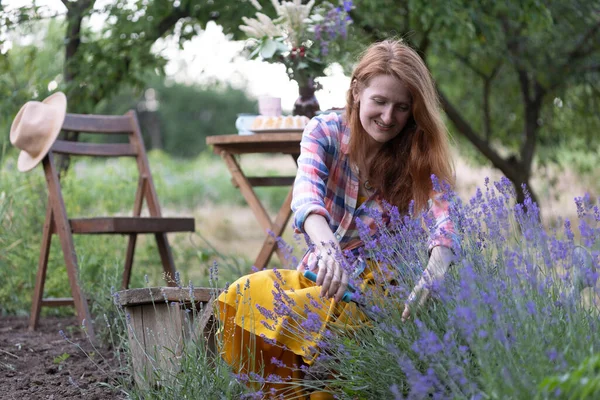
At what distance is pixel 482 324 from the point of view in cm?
170

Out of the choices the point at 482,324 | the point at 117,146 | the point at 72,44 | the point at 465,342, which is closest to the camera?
the point at 482,324

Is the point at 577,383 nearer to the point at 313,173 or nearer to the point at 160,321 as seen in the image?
the point at 313,173

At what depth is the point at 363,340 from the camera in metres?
2.20

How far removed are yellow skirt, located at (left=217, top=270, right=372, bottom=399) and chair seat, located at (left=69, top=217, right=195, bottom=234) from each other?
1672 mm

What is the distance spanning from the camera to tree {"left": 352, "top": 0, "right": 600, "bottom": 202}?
221 inches

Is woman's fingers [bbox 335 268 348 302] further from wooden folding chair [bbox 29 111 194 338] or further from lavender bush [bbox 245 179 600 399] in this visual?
wooden folding chair [bbox 29 111 194 338]

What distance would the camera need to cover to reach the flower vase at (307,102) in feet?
14.5

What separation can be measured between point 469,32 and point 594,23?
2.70 metres

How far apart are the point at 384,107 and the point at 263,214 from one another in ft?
5.99

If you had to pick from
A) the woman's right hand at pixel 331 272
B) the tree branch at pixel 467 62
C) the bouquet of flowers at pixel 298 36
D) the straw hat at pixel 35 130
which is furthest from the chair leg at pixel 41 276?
the tree branch at pixel 467 62

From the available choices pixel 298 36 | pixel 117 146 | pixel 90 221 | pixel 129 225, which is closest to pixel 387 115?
pixel 298 36

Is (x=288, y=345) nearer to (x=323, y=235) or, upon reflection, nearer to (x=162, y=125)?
(x=323, y=235)

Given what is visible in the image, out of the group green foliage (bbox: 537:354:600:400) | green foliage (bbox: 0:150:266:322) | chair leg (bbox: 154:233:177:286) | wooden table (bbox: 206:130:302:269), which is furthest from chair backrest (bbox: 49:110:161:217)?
green foliage (bbox: 537:354:600:400)

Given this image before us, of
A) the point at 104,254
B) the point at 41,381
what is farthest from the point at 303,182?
the point at 104,254
